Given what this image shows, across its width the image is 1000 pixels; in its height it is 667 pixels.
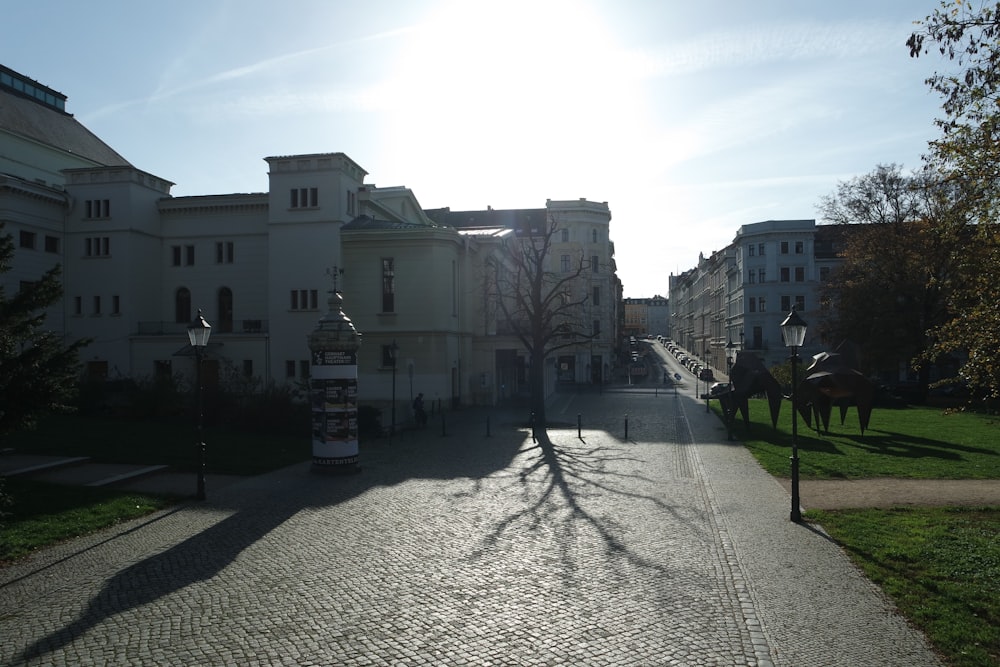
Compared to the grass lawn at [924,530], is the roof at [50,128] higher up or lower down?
higher up

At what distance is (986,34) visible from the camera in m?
11.0

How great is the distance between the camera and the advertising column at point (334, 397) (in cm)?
1894

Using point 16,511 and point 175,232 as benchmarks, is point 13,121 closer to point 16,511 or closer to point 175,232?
point 175,232

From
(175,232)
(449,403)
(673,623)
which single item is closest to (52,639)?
(673,623)

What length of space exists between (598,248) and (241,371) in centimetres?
4243

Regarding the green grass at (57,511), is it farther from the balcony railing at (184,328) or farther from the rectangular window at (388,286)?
the balcony railing at (184,328)

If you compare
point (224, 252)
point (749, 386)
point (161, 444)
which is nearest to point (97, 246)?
point (224, 252)

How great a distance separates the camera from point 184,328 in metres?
44.8

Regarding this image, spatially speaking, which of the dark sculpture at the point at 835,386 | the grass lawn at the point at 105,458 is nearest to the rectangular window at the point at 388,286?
the grass lawn at the point at 105,458

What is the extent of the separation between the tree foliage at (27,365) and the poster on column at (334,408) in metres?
6.85

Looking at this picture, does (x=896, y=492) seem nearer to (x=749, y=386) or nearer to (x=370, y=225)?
(x=749, y=386)

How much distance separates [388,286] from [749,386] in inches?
872

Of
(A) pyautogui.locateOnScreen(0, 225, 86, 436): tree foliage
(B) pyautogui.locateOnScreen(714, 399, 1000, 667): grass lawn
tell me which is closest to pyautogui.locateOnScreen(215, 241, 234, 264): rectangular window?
(B) pyautogui.locateOnScreen(714, 399, 1000, 667): grass lawn

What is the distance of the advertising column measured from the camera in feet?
62.1
